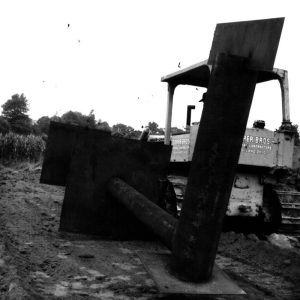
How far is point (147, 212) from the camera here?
3799 millimetres

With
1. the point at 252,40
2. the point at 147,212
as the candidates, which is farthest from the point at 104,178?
the point at 252,40

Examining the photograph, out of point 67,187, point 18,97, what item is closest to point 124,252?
point 67,187

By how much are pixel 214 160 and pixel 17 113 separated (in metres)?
75.0

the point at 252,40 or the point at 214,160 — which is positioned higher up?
the point at 252,40

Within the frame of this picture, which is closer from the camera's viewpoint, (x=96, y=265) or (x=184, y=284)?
(x=184, y=284)

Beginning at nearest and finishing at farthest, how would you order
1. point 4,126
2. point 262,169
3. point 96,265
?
point 96,265, point 262,169, point 4,126

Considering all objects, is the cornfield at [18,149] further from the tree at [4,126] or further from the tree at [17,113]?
the tree at [17,113]

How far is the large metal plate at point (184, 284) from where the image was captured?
2.65 meters

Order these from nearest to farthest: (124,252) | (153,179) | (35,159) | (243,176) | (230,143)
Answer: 1. (230,143)
2. (124,252)
3. (153,179)
4. (243,176)
5. (35,159)

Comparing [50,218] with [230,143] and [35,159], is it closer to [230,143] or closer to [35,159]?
[230,143]

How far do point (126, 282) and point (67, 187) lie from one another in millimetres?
1815

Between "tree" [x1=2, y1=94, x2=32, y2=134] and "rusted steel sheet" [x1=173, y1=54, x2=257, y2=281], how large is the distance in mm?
69121

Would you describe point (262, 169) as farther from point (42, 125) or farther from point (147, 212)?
point (42, 125)

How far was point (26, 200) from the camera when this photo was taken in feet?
27.0
